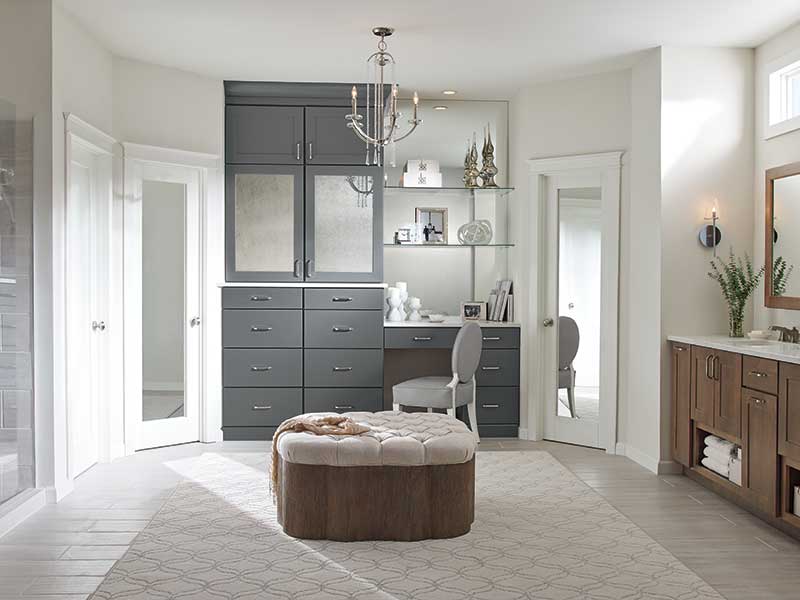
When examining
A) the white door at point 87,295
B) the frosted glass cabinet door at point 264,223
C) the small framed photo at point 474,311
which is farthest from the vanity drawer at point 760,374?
the white door at point 87,295

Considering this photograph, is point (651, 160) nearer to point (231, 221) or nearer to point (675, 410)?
point (675, 410)

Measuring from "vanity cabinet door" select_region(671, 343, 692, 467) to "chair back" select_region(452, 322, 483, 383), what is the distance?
4.64 ft

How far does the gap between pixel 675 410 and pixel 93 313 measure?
3.86 meters

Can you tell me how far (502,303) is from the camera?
675cm

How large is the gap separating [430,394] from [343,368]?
2.55ft

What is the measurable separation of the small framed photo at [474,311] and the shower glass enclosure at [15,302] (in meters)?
3.40

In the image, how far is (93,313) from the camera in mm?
5656

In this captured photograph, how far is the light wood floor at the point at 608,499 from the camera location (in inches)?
137

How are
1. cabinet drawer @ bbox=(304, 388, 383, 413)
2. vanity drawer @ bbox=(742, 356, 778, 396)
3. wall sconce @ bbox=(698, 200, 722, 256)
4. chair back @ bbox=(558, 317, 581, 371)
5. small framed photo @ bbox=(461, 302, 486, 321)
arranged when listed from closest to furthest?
vanity drawer @ bbox=(742, 356, 778, 396) → wall sconce @ bbox=(698, 200, 722, 256) → chair back @ bbox=(558, 317, 581, 371) → cabinet drawer @ bbox=(304, 388, 383, 413) → small framed photo @ bbox=(461, 302, 486, 321)

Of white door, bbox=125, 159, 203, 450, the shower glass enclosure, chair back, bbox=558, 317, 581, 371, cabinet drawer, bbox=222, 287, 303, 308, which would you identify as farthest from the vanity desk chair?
the shower glass enclosure

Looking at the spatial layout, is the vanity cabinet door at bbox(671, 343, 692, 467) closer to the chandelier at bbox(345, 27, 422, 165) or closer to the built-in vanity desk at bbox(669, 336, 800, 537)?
the built-in vanity desk at bbox(669, 336, 800, 537)

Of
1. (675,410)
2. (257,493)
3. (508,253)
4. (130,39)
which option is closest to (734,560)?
(675,410)

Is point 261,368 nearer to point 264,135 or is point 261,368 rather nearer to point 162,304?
point 162,304

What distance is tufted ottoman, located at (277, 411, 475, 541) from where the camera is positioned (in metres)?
3.95
